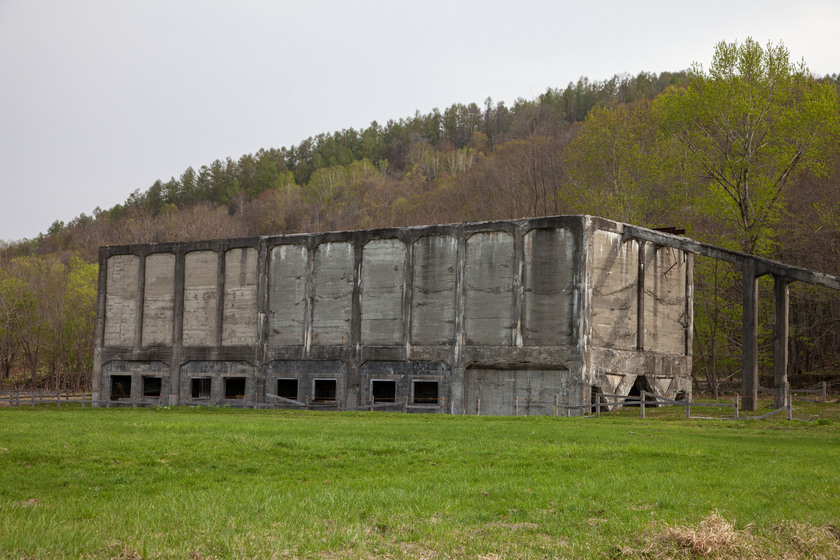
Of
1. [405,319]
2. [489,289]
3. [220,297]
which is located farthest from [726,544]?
[220,297]

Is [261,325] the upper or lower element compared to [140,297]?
lower

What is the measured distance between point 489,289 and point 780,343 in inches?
534

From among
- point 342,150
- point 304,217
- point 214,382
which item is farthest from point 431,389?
point 342,150

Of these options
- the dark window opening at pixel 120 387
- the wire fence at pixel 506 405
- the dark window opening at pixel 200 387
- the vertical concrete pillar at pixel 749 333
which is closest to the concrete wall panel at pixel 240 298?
the dark window opening at pixel 200 387

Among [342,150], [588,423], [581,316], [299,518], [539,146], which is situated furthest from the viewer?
[342,150]

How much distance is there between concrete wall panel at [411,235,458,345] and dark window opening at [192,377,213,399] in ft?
45.9

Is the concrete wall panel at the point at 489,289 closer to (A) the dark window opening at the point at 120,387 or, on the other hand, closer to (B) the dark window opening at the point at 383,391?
(B) the dark window opening at the point at 383,391

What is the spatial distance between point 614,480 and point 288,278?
3577 cm

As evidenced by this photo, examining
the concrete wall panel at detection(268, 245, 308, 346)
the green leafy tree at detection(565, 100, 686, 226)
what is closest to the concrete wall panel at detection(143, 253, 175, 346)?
the concrete wall panel at detection(268, 245, 308, 346)

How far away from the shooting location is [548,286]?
4281cm

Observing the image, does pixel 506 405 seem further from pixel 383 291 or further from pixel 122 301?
pixel 122 301

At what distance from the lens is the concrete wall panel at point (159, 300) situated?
175 feet

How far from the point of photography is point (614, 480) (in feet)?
51.8

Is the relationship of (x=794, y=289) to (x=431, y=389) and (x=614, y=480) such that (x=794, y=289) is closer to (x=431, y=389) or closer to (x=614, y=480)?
(x=431, y=389)
